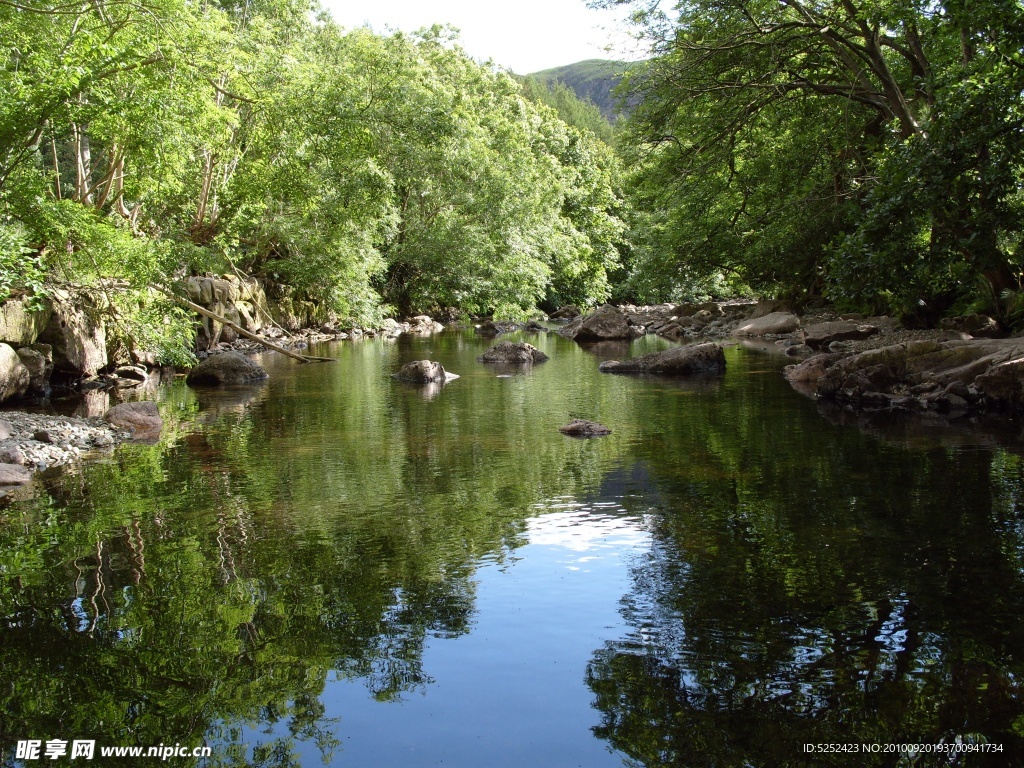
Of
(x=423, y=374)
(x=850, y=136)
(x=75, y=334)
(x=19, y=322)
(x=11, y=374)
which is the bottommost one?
(x=423, y=374)

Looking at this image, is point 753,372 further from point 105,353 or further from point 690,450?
point 105,353

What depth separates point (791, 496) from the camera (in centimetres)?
836

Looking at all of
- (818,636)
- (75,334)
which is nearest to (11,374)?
(75,334)

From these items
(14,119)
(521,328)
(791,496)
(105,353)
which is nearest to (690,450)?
(791,496)

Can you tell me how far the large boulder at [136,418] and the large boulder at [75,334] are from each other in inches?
194

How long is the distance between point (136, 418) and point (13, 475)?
11.4 feet

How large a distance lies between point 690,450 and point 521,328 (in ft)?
94.7

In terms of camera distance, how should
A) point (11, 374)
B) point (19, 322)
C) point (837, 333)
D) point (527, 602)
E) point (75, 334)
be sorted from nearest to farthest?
point (527, 602), point (11, 374), point (19, 322), point (75, 334), point (837, 333)

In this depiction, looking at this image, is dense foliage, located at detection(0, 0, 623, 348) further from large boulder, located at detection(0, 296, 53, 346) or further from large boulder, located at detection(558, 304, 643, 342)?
large boulder, located at detection(558, 304, 643, 342)

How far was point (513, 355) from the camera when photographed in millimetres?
22094

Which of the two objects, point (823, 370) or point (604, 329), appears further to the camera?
point (604, 329)

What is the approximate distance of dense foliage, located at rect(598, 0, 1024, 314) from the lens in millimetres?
12625

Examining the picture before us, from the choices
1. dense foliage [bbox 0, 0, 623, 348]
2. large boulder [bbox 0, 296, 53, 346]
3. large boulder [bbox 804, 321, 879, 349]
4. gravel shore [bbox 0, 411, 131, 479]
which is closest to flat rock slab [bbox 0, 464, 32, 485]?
gravel shore [bbox 0, 411, 131, 479]

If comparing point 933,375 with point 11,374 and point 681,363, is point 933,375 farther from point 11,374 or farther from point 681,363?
point 11,374
